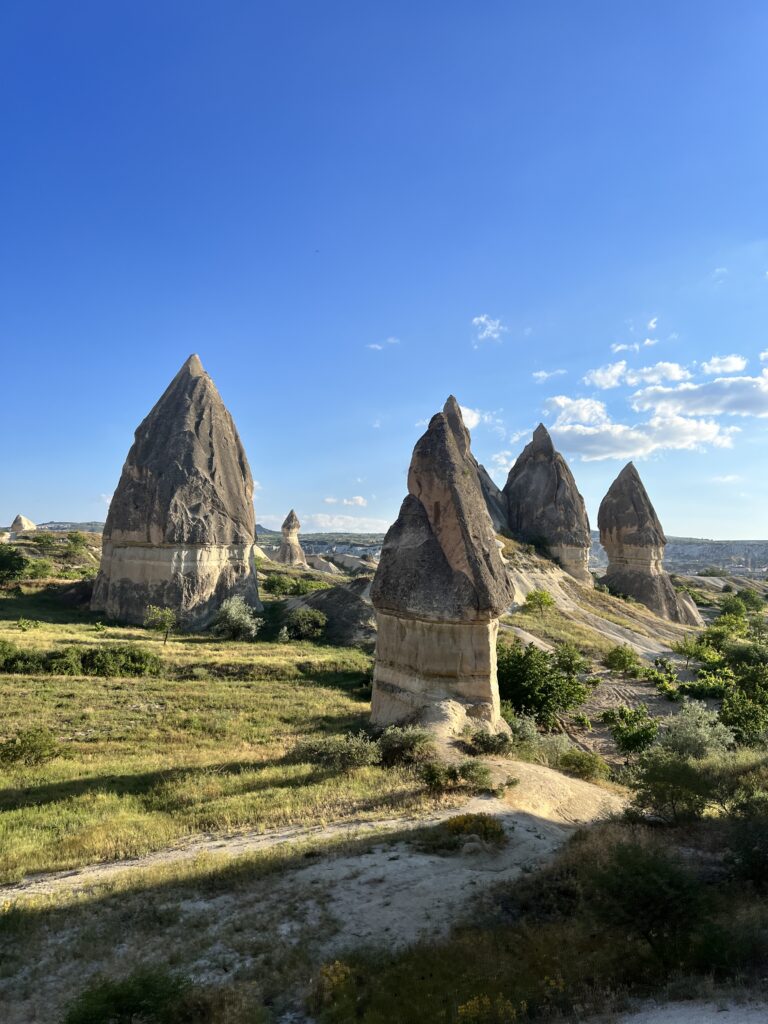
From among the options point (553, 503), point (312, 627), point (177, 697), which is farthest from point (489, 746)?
point (553, 503)

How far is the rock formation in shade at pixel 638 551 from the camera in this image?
44.1m

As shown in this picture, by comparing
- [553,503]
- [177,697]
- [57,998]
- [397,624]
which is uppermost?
[553,503]

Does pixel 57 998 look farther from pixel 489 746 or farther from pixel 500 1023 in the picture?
pixel 489 746

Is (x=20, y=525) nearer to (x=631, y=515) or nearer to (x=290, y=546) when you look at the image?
(x=290, y=546)

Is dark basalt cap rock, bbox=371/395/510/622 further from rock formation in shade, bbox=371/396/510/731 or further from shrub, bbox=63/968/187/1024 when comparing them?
shrub, bbox=63/968/187/1024

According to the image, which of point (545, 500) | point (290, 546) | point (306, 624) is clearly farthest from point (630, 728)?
point (290, 546)

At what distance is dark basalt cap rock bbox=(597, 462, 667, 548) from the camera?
45375 millimetres

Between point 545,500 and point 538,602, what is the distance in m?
14.4

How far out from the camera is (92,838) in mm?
8477

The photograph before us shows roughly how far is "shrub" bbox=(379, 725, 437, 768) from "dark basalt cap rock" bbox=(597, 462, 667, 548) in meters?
38.5

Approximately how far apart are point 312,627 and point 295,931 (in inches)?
967

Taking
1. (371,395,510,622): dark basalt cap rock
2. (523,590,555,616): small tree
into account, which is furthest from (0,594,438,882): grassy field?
(523,590,555,616): small tree

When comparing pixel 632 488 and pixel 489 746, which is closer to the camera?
pixel 489 746

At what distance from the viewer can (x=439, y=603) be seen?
1367 centimetres
